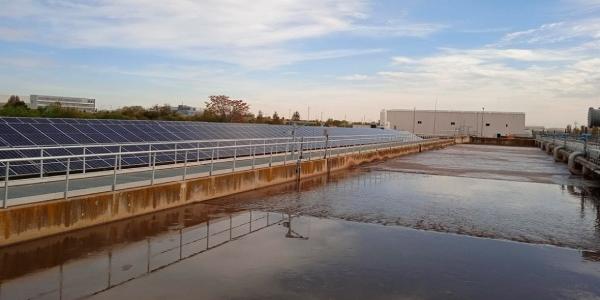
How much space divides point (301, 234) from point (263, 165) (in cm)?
A: 817

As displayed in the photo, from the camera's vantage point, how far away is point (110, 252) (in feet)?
26.4

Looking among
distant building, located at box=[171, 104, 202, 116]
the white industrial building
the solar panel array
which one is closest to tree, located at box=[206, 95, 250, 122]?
distant building, located at box=[171, 104, 202, 116]

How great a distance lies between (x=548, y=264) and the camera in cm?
816

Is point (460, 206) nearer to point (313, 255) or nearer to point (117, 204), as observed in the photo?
point (313, 255)

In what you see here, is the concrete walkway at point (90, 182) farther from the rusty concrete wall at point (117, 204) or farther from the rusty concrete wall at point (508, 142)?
the rusty concrete wall at point (508, 142)

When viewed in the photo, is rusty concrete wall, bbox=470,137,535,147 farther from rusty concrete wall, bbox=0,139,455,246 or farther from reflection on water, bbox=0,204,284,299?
reflection on water, bbox=0,204,284,299

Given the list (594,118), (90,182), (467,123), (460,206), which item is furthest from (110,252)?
(467,123)

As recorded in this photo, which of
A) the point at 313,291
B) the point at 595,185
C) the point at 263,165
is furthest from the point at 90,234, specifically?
the point at 595,185

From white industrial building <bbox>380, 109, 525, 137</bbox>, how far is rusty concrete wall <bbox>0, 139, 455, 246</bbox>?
242 feet

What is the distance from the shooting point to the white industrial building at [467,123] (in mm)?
89000

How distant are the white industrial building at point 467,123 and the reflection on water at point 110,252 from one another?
78908mm

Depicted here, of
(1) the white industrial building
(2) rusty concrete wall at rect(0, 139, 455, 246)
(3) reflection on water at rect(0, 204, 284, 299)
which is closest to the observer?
(3) reflection on water at rect(0, 204, 284, 299)

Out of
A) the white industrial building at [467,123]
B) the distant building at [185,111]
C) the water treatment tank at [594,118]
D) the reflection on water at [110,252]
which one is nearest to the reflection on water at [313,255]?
the reflection on water at [110,252]

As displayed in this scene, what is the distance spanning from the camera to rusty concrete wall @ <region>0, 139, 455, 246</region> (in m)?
8.34
